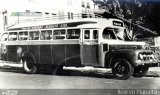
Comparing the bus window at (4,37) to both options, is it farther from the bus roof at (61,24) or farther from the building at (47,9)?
the building at (47,9)

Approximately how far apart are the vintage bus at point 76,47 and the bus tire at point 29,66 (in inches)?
2.2

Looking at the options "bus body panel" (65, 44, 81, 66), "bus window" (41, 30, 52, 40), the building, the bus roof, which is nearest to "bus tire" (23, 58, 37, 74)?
"bus window" (41, 30, 52, 40)

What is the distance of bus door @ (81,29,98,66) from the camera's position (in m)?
7.32

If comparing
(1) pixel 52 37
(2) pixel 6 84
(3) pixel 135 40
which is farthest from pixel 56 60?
(3) pixel 135 40

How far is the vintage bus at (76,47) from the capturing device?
7250 millimetres

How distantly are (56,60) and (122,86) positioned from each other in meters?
1.27

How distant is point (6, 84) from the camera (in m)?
7.29

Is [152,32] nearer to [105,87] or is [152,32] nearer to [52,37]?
[105,87]

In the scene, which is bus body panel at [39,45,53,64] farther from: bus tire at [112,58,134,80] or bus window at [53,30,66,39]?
bus tire at [112,58,134,80]

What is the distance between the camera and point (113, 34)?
7355mm

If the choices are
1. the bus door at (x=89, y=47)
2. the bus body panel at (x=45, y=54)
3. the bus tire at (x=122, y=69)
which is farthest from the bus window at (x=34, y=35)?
the bus tire at (x=122, y=69)

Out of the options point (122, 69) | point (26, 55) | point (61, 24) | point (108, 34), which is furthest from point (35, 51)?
point (122, 69)

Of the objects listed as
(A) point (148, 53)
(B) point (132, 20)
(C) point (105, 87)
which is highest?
(B) point (132, 20)

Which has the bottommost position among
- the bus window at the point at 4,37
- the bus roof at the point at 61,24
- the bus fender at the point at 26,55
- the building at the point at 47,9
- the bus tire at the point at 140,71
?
the bus tire at the point at 140,71
